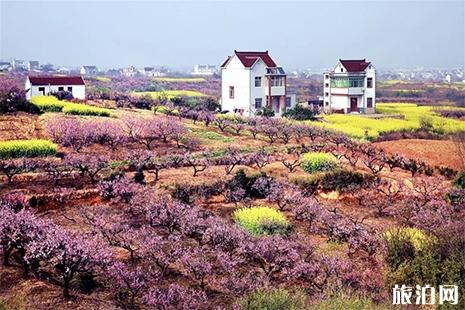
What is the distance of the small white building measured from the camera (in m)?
40.9

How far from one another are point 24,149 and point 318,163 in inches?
425

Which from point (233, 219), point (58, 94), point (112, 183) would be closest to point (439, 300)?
point (233, 219)

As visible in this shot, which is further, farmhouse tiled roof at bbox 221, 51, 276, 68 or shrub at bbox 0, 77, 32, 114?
farmhouse tiled roof at bbox 221, 51, 276, 68

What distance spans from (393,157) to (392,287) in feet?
48.8

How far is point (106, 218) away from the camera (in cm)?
1532

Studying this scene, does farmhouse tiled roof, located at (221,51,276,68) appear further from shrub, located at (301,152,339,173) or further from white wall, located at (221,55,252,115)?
shrub, located at (301,152,339,173)

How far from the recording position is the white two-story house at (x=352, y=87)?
163 feet

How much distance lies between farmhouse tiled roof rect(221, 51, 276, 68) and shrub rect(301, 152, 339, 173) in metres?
20.7

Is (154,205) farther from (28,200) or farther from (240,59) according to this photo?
(240,59)

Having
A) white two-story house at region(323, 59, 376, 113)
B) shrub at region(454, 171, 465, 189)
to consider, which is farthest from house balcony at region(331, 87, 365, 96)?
shrub at region(454, 171, 465, 189)

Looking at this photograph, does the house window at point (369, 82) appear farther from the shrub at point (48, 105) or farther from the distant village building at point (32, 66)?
the distant village building at point (32, 66)

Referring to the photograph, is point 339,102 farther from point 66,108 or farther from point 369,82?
point 66,108

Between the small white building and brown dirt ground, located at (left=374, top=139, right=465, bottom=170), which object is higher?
the small white building

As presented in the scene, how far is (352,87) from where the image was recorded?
49750mm
